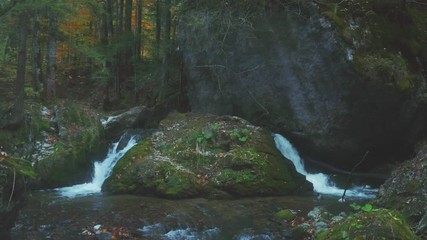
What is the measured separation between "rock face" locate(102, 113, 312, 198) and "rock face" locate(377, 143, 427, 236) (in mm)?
2853

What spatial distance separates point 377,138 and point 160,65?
890 centimetres

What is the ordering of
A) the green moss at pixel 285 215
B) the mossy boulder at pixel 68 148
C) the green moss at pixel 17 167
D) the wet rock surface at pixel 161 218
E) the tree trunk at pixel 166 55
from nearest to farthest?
the green moss at pixel 17 167 < the wet rock surface at pixel 161 218 < the green moss at pixel 285 215 < the mossy boulder at pixel 68 148 < the tree trunk at pixel 166 55

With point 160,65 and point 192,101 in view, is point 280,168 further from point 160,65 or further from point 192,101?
point 160,65

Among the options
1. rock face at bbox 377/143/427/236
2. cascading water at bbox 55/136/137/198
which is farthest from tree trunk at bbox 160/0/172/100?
rock face at bbox 377/143/427/236

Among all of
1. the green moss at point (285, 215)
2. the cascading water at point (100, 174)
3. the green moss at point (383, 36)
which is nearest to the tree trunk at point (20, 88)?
the cascading water at point (100, 174)

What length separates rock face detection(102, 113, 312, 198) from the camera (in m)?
10.8

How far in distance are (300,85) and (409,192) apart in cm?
A: 534

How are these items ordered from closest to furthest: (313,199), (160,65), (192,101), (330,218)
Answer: (330,218) < (313,199) < (192,101) < (160,65)

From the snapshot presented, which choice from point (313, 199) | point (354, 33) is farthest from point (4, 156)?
point (354, 33)

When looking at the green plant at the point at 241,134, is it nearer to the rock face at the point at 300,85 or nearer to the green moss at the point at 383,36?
the rock face at the point at 300,85

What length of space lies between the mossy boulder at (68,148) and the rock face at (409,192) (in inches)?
315

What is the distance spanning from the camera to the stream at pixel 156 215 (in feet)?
25.9

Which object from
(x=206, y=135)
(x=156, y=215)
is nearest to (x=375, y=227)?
(x=156, y=215)

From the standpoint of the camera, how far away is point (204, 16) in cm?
1405
